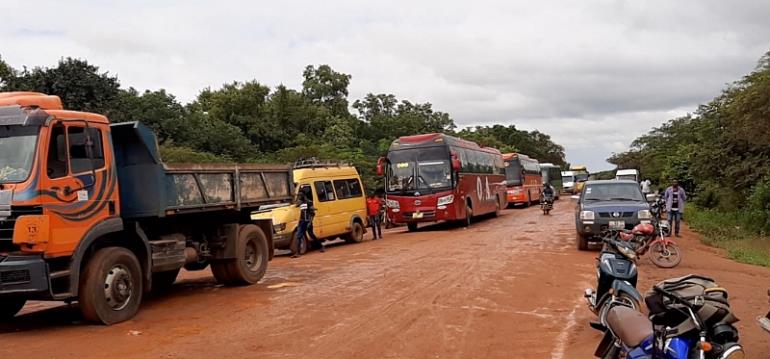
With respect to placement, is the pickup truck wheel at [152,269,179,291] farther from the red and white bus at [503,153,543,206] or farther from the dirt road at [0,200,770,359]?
the red and white bus at [503,153,543,206]

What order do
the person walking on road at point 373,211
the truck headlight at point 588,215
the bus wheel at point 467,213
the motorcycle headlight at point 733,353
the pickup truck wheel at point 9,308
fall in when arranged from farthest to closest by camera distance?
the bus wheel at point 467,213 → the person walking on road at point 373,211 → the truck headlight at point 588,215 → the pickup truck wheel at point 9,308 → the motorcycle headlight at point 733,353

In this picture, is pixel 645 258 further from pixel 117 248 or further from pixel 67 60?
pixel 67 60

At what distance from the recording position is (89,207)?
27.1 feet

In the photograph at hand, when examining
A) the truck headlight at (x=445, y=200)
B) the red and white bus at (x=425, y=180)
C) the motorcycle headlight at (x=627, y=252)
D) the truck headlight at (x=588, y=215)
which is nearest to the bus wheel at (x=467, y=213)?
the red and white bus at (x=425, y=180)

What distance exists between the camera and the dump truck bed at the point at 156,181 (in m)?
9.20

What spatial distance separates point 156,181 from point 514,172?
31694 millimetres

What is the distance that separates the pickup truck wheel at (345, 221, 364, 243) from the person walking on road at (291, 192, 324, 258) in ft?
9.45

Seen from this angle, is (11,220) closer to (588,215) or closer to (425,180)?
(588,215)

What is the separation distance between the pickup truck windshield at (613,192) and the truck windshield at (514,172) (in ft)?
73.9

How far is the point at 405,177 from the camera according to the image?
2308 cm

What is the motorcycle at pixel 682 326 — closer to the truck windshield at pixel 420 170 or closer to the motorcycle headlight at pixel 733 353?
the motorcycle headlight at pixel 733 353

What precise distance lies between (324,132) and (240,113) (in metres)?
6.12

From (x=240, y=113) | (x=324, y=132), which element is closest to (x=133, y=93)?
(x=240, y=113)

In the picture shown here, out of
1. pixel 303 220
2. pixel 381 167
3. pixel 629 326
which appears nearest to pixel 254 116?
pixel 381 167
